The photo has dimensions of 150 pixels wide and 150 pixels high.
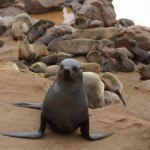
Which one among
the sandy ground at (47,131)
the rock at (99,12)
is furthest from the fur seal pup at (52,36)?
the sandy ground at (47,131)

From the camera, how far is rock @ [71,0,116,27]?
614 inches

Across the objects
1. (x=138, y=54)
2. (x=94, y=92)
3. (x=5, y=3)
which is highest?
(x=94, y=92)

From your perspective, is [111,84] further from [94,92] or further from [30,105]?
[30,105]

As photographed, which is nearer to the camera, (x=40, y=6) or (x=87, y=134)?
(x=87, y=134)

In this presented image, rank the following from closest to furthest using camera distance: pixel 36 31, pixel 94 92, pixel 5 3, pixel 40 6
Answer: pixel 94 92 < pixel 36 31 < pixel 5 3 < pixel 40 6

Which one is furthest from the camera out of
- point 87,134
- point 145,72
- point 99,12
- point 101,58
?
point 99,12

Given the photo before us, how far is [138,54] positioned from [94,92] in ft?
14.5

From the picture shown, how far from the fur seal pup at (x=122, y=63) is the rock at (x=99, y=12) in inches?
182

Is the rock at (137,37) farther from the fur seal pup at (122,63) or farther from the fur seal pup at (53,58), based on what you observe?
the fur seal pup at (53,58)

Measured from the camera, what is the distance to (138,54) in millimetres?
11945

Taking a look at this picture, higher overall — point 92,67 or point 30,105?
point 30,105

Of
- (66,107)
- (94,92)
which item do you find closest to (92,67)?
(94,92)

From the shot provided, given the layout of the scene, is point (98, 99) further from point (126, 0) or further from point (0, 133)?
point (126, 0)

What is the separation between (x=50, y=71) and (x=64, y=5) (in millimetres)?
9371
